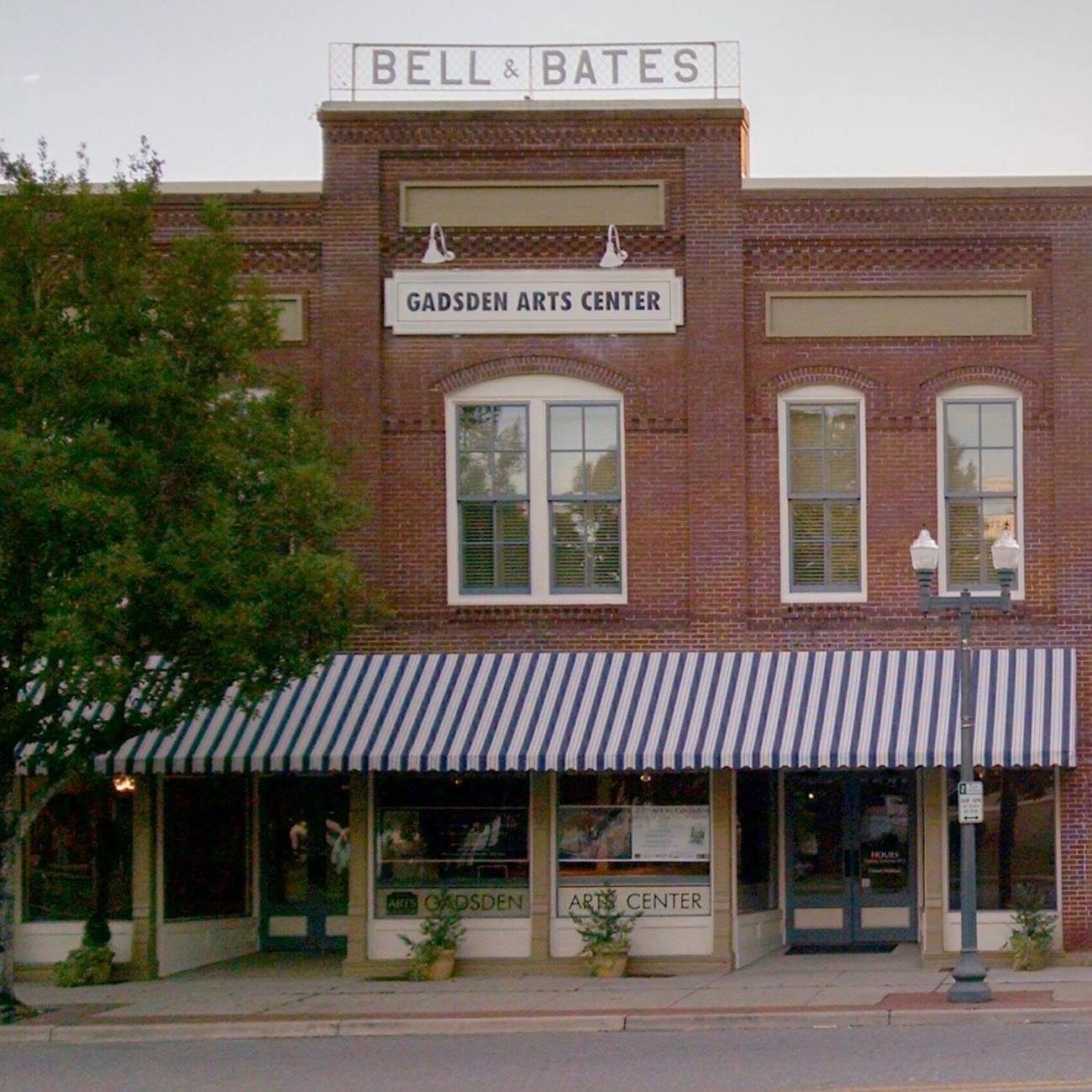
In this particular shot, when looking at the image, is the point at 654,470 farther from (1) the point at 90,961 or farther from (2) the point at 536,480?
(1) the point at 90,961

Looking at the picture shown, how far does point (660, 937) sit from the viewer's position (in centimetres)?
2281

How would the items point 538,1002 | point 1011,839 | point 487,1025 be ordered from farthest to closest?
point 1011,839
point 538,1002
point 487,1025

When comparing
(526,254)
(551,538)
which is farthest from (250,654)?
(526,254)

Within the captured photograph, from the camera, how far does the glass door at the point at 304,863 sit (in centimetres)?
2483

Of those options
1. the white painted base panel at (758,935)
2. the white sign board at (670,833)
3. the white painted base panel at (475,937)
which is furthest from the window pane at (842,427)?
the white painted base panel at (475,937)

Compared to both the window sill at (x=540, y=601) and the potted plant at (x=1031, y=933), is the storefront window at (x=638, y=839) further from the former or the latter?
the potted plant at (x=1031, y=933)

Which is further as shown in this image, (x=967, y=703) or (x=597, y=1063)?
(x=967, y=703)

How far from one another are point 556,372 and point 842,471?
348 cm

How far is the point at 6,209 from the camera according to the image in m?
19.2

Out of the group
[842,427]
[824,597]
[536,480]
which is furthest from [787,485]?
[536,480]

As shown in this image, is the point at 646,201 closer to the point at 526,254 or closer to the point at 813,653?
the point at 526,254

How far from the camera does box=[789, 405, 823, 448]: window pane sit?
23.1 m

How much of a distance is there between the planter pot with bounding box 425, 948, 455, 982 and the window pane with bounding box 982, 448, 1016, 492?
26.3ft

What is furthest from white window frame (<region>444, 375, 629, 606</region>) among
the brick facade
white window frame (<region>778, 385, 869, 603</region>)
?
white window frame (<region>778, 385, 869, 603</region>)
